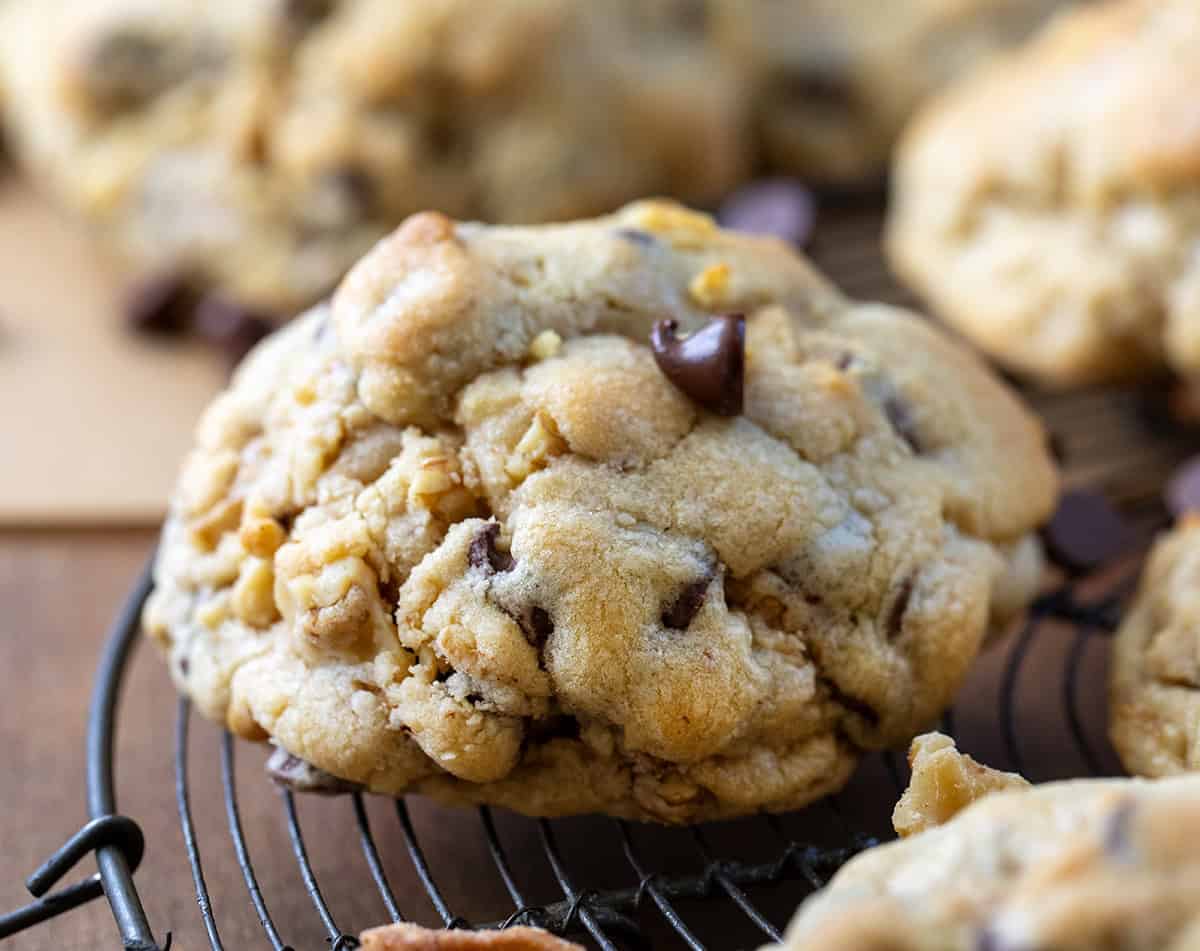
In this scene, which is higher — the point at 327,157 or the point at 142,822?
the point at 327,157

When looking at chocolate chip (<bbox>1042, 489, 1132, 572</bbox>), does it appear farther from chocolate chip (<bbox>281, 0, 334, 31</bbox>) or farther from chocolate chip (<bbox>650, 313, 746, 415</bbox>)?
chocolate chip (<bbox>281, 0, 334, 31</bbox>)

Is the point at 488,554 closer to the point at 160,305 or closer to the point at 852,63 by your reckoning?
the point at 160,305

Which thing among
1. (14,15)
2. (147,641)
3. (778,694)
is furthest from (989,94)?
(14,15)

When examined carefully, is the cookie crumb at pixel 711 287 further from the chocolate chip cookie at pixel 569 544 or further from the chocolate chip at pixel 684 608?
the chocolate chip at pixel 684 608

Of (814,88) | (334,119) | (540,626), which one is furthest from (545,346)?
(814,88)

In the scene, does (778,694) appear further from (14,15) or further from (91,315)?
(14,15)

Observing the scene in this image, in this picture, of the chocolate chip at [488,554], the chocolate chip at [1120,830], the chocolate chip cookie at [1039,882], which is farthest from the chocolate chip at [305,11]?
the chocolate chip at [1120,830]

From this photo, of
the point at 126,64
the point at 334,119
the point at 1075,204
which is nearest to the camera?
the point at 1075,204
